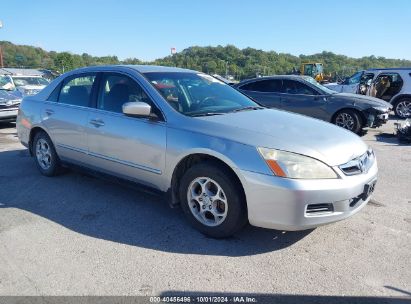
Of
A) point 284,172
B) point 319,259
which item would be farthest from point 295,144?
point 319,259

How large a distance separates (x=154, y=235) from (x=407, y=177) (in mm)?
4139

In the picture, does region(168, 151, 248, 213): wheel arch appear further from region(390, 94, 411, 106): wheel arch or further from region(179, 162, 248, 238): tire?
region(390, 94, 411, 106): wheel arch

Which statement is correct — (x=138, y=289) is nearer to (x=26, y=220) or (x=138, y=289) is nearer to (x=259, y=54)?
(x=26, y=220)

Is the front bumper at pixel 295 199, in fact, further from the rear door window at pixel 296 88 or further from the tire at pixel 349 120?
the rear door window at pixel 296 88

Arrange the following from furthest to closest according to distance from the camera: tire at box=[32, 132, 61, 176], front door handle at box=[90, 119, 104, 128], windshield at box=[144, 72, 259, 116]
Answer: tire at box=[32, 132, 61, 176]
front door handle at box=[90, 119, 104, 128]
windshield at box=[144, 72, 259, 116]

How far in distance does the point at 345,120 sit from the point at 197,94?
647 cm

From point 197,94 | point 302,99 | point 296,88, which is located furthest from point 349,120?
point 197,94

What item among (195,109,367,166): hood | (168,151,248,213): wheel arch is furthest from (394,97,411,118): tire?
(168,151,248,213): wheel arch

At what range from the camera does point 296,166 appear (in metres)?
3.15

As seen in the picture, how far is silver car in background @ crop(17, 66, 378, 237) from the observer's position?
3.17 meters

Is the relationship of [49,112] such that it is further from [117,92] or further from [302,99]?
[302,99]

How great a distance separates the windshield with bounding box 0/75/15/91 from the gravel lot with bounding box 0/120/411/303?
8.95 metres

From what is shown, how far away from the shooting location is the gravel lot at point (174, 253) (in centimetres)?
285

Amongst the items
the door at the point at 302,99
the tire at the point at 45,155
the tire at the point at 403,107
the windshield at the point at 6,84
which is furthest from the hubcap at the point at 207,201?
the tire at the point at 403,107
